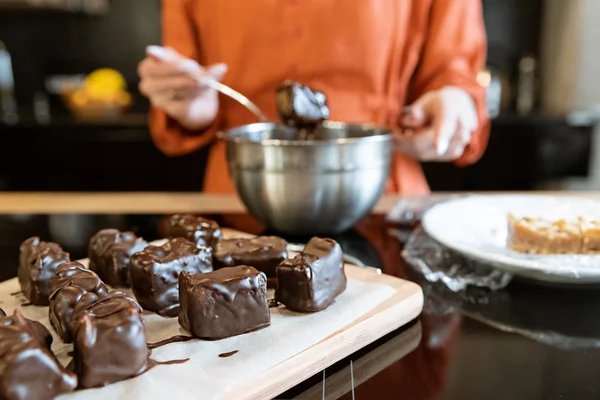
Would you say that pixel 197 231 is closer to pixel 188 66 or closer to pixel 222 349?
pixel 222 349

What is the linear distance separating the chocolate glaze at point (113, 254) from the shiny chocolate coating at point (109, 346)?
0.25 meters

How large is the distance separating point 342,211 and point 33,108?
2999 millimetres

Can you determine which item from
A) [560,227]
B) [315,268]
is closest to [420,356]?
[315,268]

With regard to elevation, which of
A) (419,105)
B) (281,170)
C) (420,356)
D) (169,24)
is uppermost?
(169,24)

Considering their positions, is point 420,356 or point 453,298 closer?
point 420,356

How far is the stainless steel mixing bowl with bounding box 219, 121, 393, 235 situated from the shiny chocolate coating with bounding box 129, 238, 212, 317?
280mm

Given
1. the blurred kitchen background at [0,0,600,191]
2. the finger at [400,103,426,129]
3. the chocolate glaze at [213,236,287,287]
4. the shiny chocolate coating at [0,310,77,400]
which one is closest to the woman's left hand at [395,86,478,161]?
the finger at [400,103,426,129]

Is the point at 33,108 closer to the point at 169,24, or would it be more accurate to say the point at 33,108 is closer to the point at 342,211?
the point at 169,24

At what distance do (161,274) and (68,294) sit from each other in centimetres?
12

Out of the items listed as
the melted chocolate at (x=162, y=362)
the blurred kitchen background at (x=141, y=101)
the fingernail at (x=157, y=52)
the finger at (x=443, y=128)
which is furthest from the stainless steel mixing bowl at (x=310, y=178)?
the blurred kitchen background at (x=141, y=101)

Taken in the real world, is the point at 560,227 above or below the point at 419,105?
below

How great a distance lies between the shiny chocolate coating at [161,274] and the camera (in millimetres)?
782

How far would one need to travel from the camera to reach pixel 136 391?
602 millimetres

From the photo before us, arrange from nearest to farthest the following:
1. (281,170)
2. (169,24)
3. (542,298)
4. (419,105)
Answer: (542,298)
(281,170)
(419,105)
(169,24)
